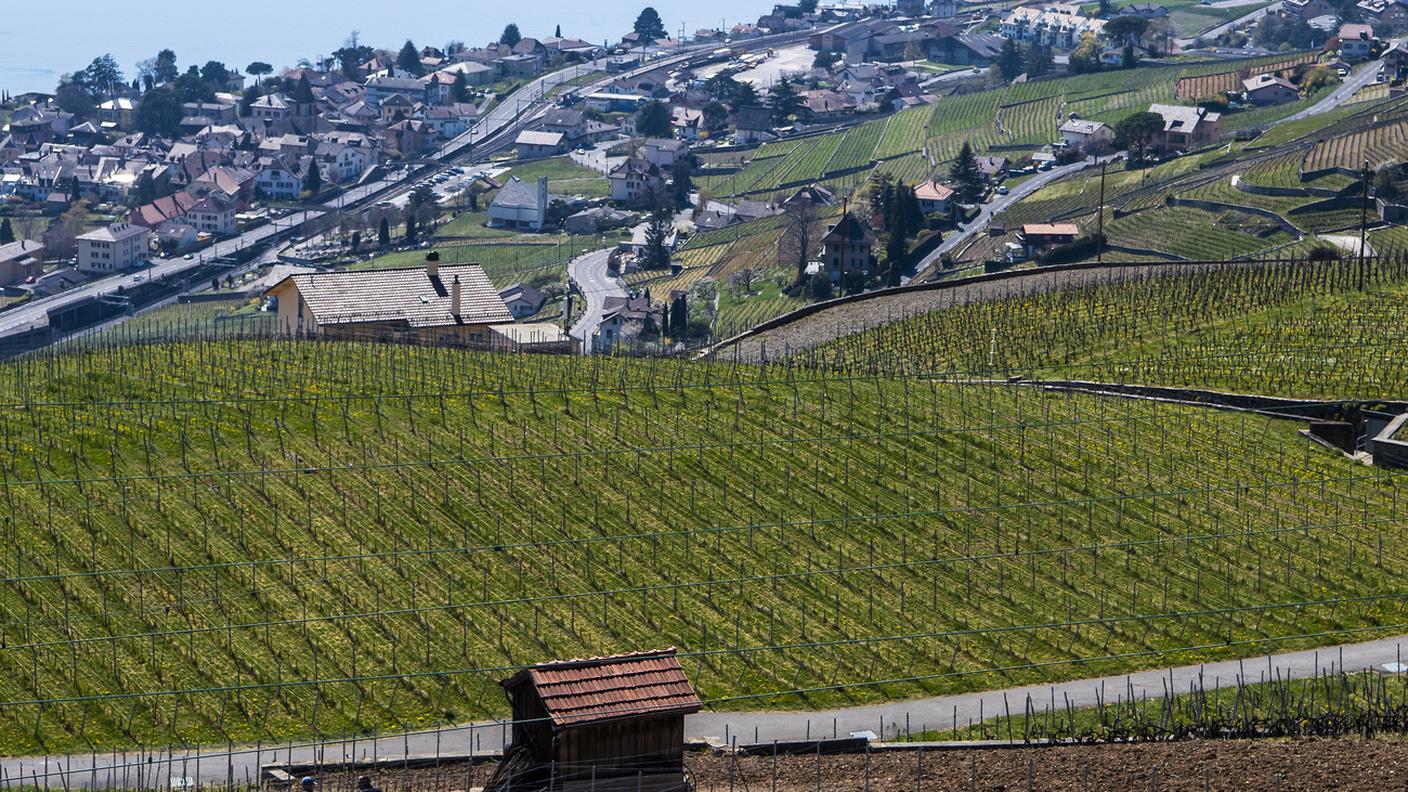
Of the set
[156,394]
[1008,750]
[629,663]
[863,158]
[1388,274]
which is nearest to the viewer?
[629,663]

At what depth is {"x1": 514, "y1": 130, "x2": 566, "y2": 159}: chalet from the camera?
542 ft

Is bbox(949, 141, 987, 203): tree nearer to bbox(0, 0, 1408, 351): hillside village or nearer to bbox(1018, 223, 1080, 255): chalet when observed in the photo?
bbox(0, 0, 1408, 351): hillside village

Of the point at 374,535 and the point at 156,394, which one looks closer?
the point at 374,535

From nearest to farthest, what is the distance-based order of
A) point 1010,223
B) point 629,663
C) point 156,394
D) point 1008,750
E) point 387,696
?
point 629,663 < point 1008,750 < point 387,696 < point 156,394 < point 1010,223

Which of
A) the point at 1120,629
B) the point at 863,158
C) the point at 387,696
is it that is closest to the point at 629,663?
the point at 387,696

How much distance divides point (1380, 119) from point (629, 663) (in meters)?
102

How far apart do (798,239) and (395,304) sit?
62370 mm

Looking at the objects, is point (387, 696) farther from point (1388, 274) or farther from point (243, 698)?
point (1388, 274)

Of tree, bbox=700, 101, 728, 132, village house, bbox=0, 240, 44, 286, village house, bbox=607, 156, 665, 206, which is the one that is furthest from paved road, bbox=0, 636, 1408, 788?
tree, bbox=700, 101, 728, 132

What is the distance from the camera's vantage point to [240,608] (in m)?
32.8

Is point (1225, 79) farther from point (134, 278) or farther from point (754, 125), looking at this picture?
point (134, 278)

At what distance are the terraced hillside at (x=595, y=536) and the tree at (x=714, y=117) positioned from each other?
120680 millimetres

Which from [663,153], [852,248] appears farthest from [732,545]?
[663,153]

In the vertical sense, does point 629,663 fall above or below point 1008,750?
above
